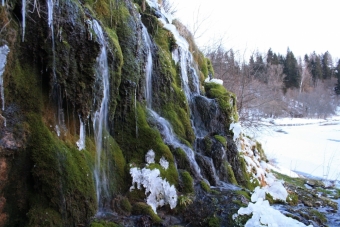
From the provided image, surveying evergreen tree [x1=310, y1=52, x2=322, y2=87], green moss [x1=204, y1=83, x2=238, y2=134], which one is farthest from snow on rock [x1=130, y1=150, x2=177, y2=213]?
evergreen tree [x1=310, y1=52, x2=322, y2=87]

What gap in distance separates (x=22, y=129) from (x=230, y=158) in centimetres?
507

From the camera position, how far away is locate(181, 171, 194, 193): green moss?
5.06 m

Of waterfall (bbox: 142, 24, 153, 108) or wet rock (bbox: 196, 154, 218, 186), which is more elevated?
waterfall (bbox: 142, 24, 153, 108)

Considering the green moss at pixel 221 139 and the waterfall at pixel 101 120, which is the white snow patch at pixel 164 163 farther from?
the green moss at pixel 221 139

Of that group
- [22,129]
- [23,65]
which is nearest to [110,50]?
[23,65]

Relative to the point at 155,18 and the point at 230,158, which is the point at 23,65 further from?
the point at 230,158

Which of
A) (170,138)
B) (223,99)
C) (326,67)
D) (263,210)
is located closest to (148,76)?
(170,138)

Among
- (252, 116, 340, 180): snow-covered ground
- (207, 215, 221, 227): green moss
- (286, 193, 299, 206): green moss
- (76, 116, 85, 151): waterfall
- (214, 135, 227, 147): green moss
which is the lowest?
(252, 116, 340, 180): snow-covered ground

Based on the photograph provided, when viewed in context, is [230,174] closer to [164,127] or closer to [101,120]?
[164,127]

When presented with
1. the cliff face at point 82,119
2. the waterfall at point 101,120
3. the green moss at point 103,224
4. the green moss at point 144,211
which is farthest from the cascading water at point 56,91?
A: the green moss at point 144,211

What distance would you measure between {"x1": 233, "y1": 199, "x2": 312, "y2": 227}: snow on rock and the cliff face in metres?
1.23

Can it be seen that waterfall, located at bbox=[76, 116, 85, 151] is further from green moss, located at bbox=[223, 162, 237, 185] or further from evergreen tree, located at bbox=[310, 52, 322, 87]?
evergreen tree, located at bbox=[310, 52, 322, 87]

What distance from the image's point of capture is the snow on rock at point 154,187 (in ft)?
15.3

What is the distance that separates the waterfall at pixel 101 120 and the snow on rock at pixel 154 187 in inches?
21.8
